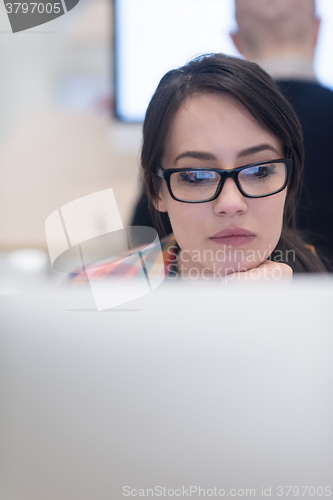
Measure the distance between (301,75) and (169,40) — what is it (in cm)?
27

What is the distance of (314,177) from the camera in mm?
872

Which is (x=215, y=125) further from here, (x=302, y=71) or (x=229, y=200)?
(x=302, y=71)

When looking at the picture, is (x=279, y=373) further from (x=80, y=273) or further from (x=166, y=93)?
(x=166, y=93)

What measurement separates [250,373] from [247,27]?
73cm

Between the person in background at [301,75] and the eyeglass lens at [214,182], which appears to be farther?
the person in background at [301,75]

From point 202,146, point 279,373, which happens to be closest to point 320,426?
point 279,373

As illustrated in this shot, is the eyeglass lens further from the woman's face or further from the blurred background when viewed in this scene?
the blurred background

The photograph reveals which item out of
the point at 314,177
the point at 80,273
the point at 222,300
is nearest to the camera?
the point at 222,300

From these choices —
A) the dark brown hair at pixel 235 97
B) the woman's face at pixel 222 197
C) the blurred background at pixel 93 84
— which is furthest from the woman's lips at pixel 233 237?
the blurred background at pixel 93 84

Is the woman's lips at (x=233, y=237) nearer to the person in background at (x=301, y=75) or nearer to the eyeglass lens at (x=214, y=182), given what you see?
the eyeglass lens at (x=214, y=182)

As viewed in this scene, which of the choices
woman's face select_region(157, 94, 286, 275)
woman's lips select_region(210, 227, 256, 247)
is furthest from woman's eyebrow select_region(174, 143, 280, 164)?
woman's lips select_region(210, 227, 256, 247)

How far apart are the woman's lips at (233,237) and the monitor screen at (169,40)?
304mm

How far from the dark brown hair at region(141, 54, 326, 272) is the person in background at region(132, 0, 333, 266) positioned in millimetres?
56

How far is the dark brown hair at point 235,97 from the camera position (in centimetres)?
71
